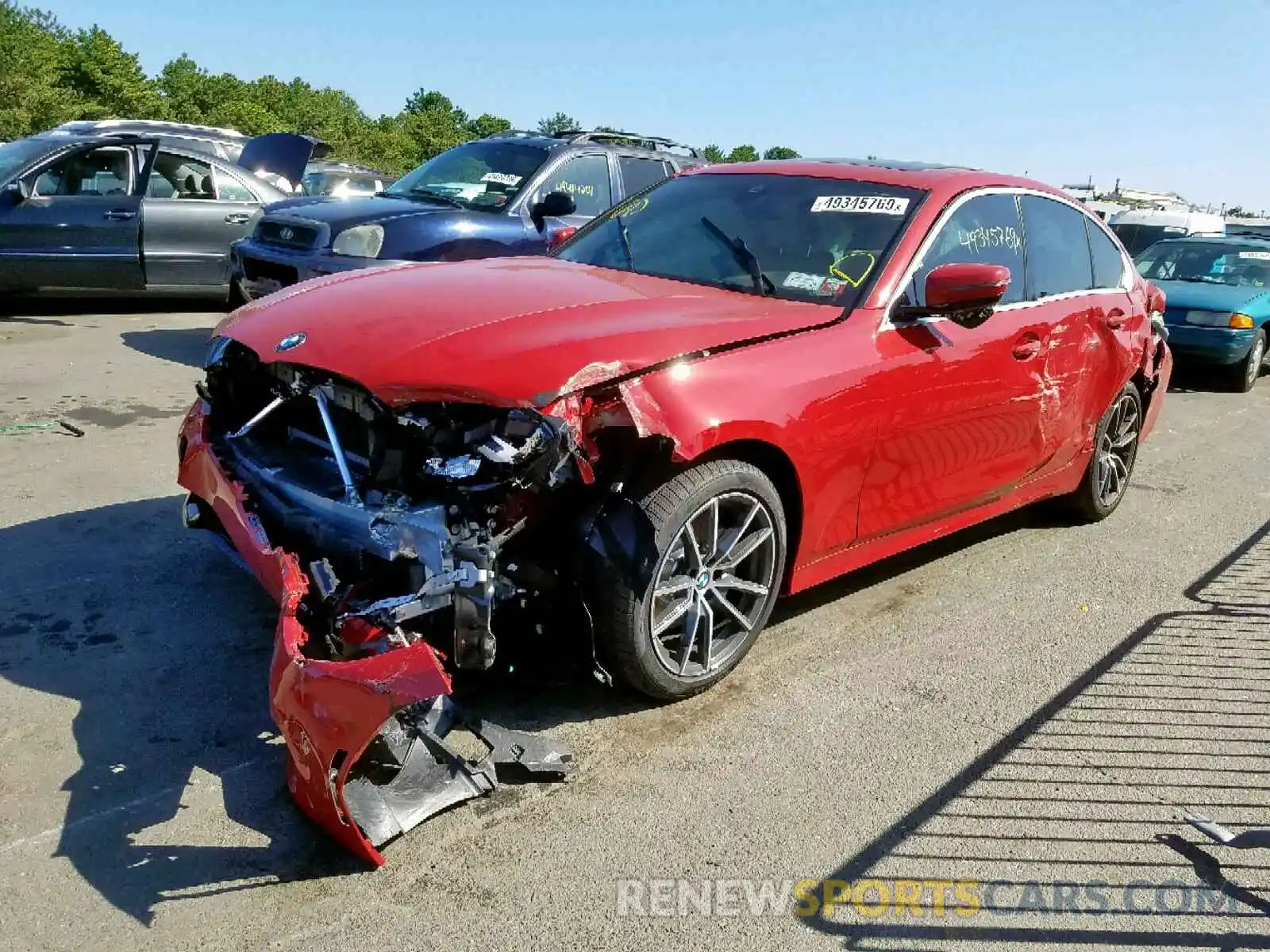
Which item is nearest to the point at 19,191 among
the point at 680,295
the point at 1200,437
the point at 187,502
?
the point at 187,502

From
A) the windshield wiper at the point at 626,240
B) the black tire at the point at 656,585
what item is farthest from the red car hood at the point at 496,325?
the black tire at the point at 656,585

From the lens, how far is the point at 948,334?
4.19 meters

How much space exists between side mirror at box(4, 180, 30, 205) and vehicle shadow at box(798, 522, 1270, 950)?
366 inches

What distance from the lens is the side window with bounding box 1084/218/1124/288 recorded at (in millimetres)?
5469

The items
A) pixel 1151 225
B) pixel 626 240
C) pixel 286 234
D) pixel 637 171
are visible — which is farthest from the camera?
pixel 1151 225

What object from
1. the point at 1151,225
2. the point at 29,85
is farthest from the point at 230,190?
the point at 29,85

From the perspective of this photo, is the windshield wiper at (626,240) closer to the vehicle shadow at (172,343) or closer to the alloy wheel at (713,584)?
the alloy wheel at (713,584)

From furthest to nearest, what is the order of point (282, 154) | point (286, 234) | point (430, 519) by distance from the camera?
point (282, 154) < point (286, 234) < point (430, 519)

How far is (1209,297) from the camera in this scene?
1161 centimetres

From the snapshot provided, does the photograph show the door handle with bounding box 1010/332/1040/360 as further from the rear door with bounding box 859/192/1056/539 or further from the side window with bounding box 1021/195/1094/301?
the side window with bounding box 1021/195/1094/301

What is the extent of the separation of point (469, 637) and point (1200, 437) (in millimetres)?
7836

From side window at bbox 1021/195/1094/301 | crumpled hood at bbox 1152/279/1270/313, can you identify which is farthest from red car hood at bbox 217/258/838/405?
crumpled hood at bbox 1152/279/1270/313

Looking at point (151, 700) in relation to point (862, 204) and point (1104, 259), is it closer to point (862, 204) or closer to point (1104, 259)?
point (862, 204)

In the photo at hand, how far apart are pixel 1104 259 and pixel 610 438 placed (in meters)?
3.56
